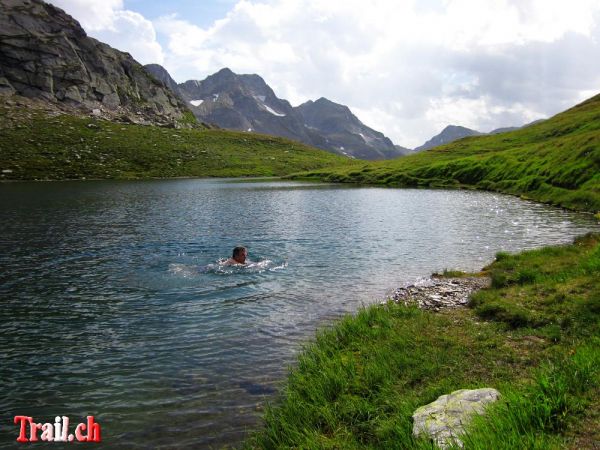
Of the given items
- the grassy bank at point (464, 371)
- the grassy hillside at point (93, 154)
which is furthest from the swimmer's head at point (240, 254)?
the grassy hillside at point (93, 154)

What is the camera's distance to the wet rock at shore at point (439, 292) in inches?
787

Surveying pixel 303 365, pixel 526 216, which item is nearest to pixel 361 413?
pixel 303 365

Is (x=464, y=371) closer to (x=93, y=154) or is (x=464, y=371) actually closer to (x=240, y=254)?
(x=240, y=254)

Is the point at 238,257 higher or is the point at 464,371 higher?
the point at 464,371

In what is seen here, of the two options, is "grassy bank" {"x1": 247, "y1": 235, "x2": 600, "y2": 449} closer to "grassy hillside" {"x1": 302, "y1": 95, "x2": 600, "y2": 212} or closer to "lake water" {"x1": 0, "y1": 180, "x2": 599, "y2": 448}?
"lake water" {"x1": 0, "y1": 180, "x2": 599, "y2": 448}

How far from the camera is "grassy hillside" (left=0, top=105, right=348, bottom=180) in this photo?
127812 mm

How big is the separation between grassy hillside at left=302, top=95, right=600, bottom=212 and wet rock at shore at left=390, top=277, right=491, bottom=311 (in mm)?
39764

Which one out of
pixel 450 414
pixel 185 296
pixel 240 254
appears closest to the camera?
pixel 450 414

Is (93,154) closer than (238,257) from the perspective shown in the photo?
No

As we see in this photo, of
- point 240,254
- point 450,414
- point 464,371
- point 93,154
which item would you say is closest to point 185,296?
point 240,254

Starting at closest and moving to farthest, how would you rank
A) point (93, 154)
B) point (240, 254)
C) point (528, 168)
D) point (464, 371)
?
point (464, 371)
point (240, 254)
point (528, 168)
point (93, 154)

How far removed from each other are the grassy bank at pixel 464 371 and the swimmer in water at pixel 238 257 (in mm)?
13782

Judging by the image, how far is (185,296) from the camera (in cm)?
2370

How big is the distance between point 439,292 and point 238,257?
14532mm
